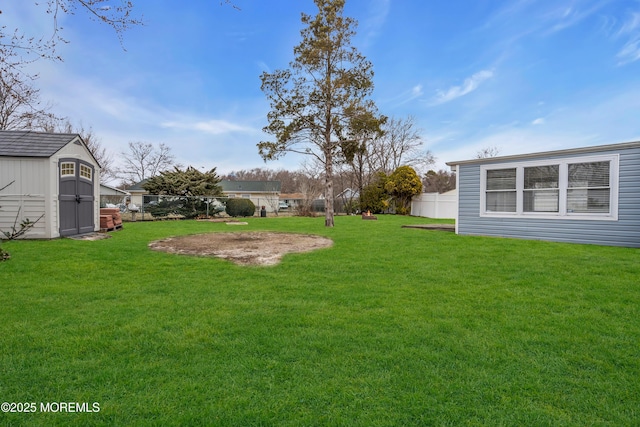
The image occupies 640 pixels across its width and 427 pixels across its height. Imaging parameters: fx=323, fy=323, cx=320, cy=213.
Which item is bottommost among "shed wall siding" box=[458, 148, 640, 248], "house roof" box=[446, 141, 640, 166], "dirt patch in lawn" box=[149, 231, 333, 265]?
"dirt patch in lawn" box=[149, 231, 333, 265]

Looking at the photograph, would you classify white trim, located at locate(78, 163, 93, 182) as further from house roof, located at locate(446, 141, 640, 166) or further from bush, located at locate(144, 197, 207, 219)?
house roof, located at locate(446, 141, 640, 166)

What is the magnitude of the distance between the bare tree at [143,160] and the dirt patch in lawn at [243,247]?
3441 cm

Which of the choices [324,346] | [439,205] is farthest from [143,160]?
[324,346]

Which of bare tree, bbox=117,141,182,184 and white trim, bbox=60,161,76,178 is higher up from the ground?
bare tree, bbox=117,141,182,184

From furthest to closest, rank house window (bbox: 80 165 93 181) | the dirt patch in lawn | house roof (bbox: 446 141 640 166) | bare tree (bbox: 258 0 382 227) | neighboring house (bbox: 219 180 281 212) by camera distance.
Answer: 1. neighboring house (bbox: 219 180 281 212)
2. bare tree (bbox: 258 0 382 227)
3. house window (bbox: 80 165 93 181)
4. house roof (bbox: 446 141 640 166)
5. the dirt patch in lawn

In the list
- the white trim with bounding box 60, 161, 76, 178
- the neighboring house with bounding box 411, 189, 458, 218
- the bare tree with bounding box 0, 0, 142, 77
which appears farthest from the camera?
the neighboring house with bounding box 411, 189, 458, 218

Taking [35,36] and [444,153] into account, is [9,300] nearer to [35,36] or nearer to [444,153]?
[35,36]

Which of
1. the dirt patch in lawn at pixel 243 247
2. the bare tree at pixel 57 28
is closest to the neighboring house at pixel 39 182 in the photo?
the dirt patch in lawn at pixel 243 247

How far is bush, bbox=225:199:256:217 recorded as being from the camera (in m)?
21.2

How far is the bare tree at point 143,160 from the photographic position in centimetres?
3962

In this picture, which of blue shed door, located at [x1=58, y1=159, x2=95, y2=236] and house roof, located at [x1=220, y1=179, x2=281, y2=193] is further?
house roof, located at [x1=220, y1=179, x2=281, y2=193]

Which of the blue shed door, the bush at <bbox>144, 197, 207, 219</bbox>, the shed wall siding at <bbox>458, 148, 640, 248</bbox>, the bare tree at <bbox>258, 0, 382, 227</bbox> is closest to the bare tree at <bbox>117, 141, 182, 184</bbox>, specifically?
the bush at <bbox>144, 197, 207, 219</bbox>

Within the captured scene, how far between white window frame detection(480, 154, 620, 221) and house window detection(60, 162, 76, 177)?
12534 millimetres

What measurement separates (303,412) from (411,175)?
912 inches
